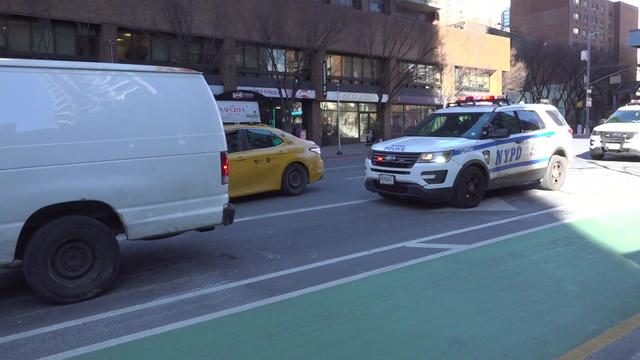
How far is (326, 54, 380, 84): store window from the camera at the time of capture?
38.5 meters

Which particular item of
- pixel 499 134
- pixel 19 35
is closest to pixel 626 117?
pixel 499 134

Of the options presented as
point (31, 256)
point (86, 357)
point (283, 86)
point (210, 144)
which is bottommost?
point (86, 357)

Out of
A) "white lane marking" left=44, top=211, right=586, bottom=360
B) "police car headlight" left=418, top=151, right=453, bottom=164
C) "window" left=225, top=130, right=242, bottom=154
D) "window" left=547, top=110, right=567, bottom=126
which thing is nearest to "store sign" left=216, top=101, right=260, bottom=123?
"window" left=225, top=130, right=242, bottom=154

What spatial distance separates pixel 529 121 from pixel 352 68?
2918cm

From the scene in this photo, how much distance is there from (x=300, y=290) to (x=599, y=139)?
1623 centimetres

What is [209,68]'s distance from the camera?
30.6 metres

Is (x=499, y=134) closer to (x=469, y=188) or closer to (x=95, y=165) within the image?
(x=469, y=188)

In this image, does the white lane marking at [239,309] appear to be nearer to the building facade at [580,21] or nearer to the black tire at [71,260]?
the black tire at [71,260]

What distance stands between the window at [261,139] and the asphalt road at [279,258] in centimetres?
108

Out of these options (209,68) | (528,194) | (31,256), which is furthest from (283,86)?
(31,256)

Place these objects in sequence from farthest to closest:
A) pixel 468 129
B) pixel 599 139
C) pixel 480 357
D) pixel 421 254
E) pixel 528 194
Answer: pixel 599 139 < pixel 528 194 < pixel 468 129 < pixel 421 254 < pixel 480 357

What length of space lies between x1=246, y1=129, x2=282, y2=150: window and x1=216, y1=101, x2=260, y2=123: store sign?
55.4 ft

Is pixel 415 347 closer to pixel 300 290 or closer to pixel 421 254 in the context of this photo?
pixel 300 290

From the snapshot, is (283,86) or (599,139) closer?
(599,139)
